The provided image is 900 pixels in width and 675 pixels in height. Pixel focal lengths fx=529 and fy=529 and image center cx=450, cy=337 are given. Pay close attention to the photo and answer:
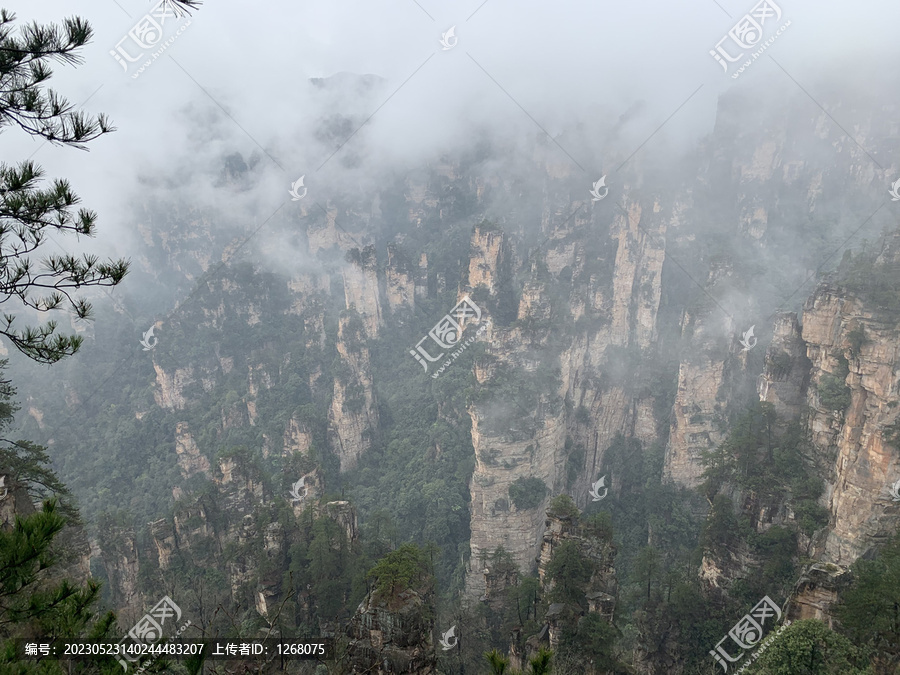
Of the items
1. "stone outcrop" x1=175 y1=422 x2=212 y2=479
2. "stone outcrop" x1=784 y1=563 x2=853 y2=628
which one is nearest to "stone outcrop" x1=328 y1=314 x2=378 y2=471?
"stone outcrop" x1=175 y1=422 x2=212 y2=479

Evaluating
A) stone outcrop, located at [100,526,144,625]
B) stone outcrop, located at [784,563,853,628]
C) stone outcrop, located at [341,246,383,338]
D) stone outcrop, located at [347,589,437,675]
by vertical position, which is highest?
stone outcrop, located at [341,246,383,338]

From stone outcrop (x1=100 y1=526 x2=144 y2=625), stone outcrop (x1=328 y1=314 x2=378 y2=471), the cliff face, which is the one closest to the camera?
the cliff face

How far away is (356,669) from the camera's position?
1368 cm

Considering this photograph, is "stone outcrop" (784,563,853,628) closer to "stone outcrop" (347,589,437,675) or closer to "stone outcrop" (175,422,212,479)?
"stone outcrop" (347,589,437,675)

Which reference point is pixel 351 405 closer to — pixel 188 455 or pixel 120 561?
pixel 188 455

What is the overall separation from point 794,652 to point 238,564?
20.2 meters

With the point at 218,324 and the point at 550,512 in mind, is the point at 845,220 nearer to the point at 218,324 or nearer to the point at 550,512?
the point at 550,512

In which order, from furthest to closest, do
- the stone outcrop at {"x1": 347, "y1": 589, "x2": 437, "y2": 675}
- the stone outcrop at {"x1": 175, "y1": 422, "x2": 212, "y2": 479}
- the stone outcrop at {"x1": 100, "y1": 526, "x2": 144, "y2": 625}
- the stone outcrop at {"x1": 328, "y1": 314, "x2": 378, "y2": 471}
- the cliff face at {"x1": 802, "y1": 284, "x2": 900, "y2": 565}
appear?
the stone outcrop at {"x1": 328, "y1": 314, "x2": 378, "y2": 471} < the stone outcrop at {"x1": 175, "y1": 422, "x2": 212, "y2": 479} < the stone outcrop at {"x1": 100, "y1": 526, "x2": 144, "y2": 625} < the cliff face at {"x1": 802, "y1": 284, "x2": 900, "y2": 565} < the stone outcrop at {"x1": 347, "y1": 589, "x2": 437, "y2": 675}

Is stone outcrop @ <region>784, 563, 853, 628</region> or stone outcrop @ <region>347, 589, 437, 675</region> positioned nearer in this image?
stone outcrop @ <region>347, 589, 437, 675</region>

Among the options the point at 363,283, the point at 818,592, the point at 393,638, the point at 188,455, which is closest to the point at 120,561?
the point at 188,455

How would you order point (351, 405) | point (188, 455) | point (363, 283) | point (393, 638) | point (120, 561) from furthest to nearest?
point (363, 283), point (351, 405), point (188, 455), point (120, 561), point (393, 638)

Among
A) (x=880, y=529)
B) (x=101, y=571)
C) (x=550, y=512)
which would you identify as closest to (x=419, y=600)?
(x=550, y=512)

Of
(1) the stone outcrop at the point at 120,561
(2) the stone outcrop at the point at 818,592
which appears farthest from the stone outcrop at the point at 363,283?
(2) the stone outcrop at the point at 818,592

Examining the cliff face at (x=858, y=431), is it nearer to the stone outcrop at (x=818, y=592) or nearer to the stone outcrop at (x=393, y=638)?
the stone outcrop at (x=818, y=592)
